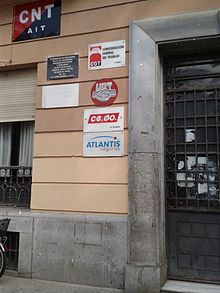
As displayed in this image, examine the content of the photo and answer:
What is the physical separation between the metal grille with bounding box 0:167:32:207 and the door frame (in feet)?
6.79

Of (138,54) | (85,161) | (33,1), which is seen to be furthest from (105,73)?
(33,1)

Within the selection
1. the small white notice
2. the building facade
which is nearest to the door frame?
the building facade

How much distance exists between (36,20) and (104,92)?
205 centimetres

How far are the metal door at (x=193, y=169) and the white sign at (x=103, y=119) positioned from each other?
0.78m

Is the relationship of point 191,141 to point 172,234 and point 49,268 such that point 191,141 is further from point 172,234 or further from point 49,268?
point 49,268

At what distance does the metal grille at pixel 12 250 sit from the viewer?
5.87 metres

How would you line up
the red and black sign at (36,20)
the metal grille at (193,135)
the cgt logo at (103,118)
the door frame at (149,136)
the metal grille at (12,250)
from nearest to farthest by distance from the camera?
the door frame at (149,136) < the metal grille at (193,135) < the cgt logo at (103,118) < the metal grille at (12,250) < the red and black sign at (36,20)

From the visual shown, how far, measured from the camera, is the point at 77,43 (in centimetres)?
584

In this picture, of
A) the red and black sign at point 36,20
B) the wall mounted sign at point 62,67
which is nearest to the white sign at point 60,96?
the wall mounted sign at point 62,67

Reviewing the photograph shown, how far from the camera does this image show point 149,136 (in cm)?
515

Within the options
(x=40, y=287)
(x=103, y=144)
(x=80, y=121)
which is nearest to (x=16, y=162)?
(x=80, y=121)

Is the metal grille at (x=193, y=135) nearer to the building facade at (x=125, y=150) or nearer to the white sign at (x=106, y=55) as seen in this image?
the building facade at (x=125, y=150)

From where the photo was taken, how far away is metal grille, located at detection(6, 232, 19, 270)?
5.87 m

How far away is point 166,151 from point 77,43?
2.39 metres
